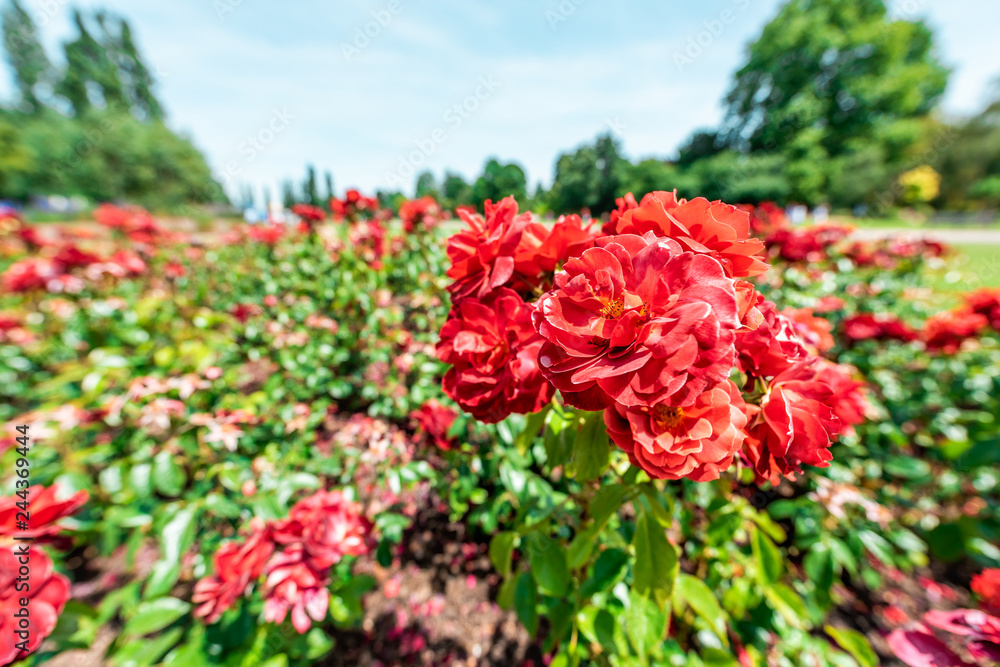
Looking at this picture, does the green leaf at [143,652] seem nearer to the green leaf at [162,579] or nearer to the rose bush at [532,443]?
the rose bush at [532,443]

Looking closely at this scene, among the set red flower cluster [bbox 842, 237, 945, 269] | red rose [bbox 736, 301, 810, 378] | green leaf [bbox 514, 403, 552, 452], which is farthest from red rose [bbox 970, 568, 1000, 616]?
red flower cluster [bbox 842, 237, 945, 269]

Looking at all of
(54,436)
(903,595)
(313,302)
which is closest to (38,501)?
(54,436)

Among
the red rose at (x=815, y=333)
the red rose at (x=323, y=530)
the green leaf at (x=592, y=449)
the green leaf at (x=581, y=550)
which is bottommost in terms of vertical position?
the red rose at (x=323, y=530)

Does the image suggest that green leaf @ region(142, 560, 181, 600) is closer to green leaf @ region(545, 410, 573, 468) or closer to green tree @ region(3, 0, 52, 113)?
green leaf @ region(545, 410, 573, 468)

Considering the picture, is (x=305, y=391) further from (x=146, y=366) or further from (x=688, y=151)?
(x=688, y=151)

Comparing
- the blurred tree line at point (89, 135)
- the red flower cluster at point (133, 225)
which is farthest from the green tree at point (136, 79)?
the red flower cluster at point (133, 225)

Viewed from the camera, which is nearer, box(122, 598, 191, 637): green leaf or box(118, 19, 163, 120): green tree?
box(122, 598, 191, 637): green leaf

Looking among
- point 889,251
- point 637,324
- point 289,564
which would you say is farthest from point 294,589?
point 889,251

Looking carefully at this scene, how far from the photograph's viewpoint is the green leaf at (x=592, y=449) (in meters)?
0.70

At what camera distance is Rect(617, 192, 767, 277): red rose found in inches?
24.0

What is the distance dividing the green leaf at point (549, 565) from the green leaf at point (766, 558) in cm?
61

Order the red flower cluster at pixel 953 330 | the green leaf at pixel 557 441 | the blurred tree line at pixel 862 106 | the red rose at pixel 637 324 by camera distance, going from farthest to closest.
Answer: the blurred tree line at pixel 862 106 < the red flower cluster at pixel 953 330 < the green leaf at pixel 557 441 < the red rose at pixel 637 324

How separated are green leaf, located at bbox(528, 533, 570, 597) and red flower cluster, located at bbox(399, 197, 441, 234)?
6.75ft

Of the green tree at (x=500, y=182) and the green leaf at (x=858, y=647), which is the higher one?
the green tree at (x=500, y=182)
